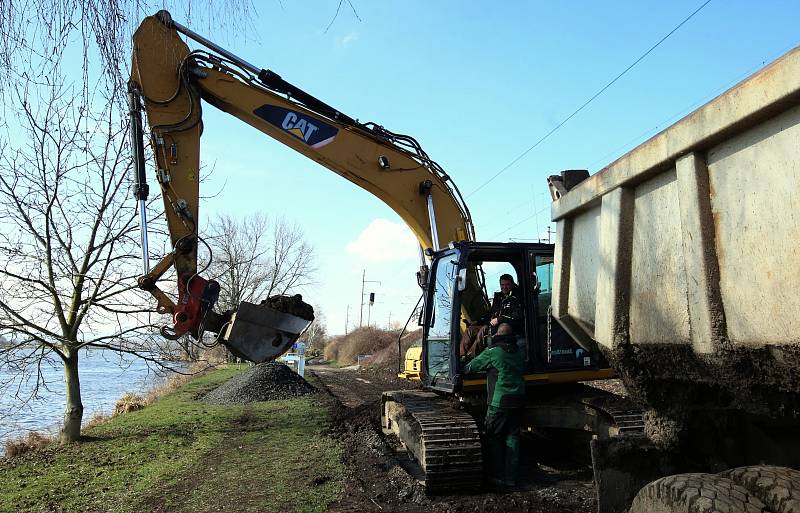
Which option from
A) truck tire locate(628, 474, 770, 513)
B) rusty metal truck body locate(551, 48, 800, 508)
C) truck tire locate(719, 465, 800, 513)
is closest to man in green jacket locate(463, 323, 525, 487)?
rusty metal truck body locate(551, 48, 800, 508)

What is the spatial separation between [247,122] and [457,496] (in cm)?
509

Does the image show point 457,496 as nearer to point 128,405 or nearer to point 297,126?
point 297,126

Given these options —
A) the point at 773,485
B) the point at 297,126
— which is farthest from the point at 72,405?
the point at 773,485

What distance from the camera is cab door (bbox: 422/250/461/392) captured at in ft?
20.8

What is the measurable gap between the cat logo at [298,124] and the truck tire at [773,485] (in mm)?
6416

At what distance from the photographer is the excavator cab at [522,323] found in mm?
6242

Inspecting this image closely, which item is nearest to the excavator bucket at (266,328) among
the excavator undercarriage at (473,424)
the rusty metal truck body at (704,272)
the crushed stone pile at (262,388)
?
the excavator undercarriage at (473,424)

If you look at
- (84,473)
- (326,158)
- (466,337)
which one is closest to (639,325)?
(466,337)

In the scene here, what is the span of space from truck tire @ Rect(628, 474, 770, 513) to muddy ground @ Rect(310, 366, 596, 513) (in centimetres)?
289

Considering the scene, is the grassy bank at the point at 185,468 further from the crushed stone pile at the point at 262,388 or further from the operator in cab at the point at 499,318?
the crushed stone pile at the point at 262,388

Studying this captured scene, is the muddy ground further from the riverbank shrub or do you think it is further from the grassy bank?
the riverbank shrub

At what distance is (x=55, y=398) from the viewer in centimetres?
1934

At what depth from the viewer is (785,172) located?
5.63ft

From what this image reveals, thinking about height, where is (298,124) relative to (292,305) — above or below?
above
